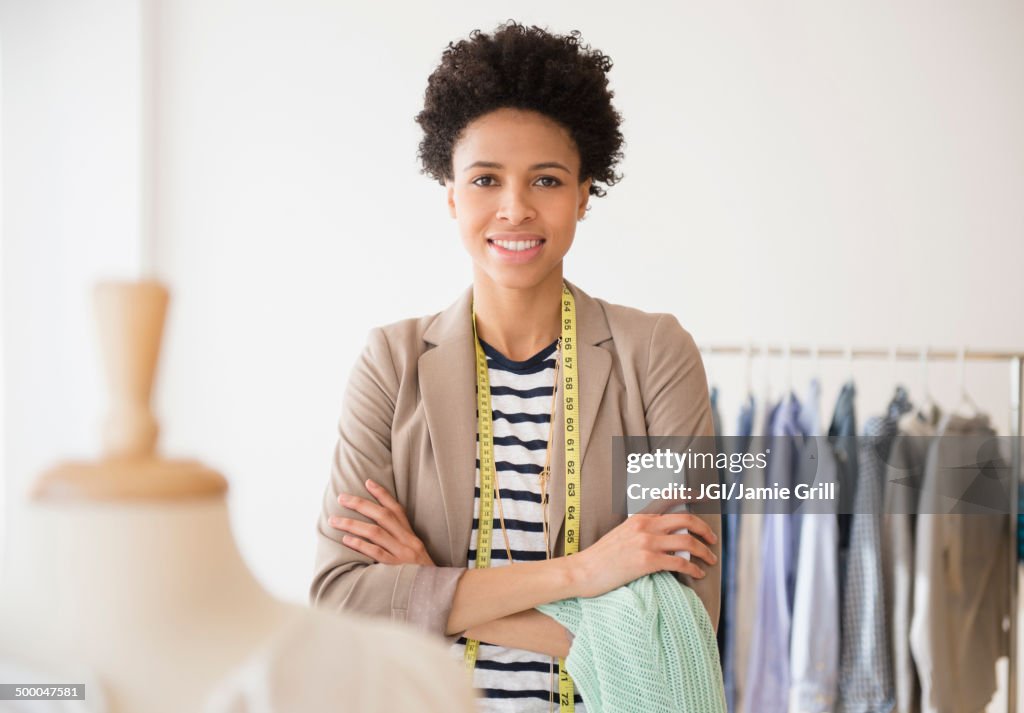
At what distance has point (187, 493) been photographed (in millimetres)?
674

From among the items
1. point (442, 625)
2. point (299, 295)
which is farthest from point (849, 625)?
point (299, 295)

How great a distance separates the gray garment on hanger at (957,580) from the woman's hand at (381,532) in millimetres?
1679

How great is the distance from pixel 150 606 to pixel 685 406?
129cm

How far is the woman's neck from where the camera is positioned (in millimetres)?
1904

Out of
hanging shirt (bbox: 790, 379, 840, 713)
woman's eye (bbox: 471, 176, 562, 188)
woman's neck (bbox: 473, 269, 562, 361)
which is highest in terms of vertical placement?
woman's eye (bbox: 471, 176, 562, 188)

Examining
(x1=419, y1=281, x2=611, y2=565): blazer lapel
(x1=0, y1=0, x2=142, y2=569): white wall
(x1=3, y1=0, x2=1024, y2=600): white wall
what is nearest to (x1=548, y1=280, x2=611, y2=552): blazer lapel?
(x1=419, y1=281, x2=611, y2=565): blazer lapel

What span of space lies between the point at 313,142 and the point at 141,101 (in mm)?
724

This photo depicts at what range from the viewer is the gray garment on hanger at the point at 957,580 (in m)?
2.72

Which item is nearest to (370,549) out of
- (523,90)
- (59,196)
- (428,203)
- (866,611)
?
(523,90)

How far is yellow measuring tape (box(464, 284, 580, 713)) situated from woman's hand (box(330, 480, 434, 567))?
129 millimetres

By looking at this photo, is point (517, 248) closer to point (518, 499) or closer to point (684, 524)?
point (518, 499)

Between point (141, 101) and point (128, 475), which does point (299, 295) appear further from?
point (128, 475)

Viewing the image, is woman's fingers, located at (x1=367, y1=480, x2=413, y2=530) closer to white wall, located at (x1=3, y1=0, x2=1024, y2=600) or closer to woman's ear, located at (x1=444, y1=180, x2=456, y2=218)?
woman's ear, located at (x1=444, y1=180, x2=456, y2=218)

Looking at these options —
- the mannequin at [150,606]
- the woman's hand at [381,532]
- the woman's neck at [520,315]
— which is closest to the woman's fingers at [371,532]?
the woman's hand at [381,532]
